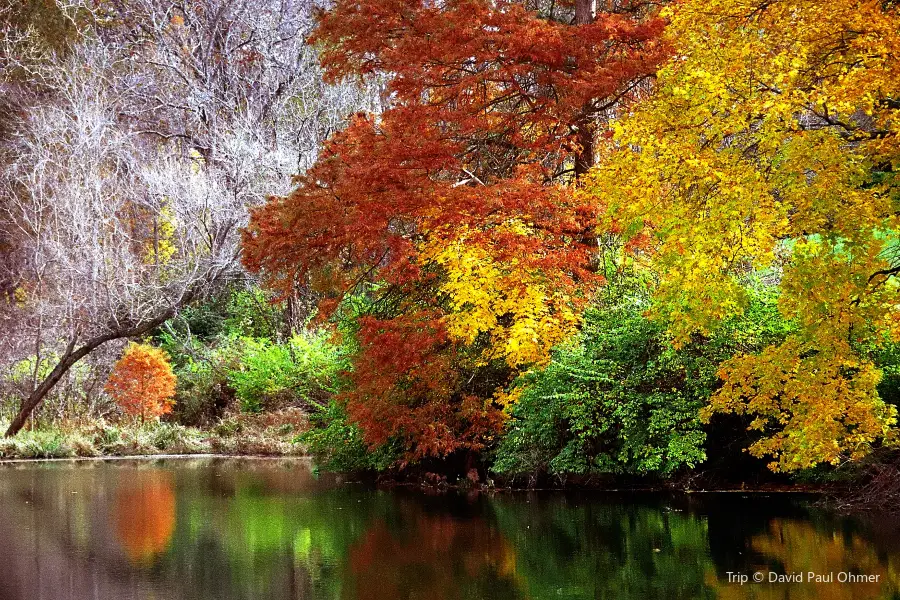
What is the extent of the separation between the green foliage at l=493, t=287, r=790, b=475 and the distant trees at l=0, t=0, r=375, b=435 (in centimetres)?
1116

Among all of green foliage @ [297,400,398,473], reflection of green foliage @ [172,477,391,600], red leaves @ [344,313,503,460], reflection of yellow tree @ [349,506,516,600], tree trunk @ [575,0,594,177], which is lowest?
reflection of yellow tree @ [349,506,516,600]

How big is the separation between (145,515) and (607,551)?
6.51 m

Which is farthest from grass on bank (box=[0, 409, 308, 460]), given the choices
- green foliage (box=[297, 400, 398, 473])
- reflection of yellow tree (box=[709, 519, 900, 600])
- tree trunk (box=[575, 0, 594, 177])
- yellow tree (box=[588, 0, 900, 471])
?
reflection of yellow tree (box=[709, 519, 900, 600])

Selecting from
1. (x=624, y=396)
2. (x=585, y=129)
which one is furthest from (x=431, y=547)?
(x=585, y=129)

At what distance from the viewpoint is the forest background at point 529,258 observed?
10.6 metres

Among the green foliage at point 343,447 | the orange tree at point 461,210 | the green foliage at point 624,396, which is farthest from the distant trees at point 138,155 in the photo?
the green foliage at point 624,396

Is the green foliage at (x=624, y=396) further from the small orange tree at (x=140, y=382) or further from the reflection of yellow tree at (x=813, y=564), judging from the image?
the small orange tree at (x=140, y=382)

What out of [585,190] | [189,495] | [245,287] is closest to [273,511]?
[189,495]

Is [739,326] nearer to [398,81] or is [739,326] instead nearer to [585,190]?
[585,190]

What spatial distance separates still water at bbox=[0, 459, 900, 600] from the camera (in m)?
8.47

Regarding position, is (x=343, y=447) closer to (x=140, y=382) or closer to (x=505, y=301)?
(x=505, y=301)

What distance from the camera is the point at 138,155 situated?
29.1 metres

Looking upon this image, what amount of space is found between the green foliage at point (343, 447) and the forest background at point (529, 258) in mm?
74

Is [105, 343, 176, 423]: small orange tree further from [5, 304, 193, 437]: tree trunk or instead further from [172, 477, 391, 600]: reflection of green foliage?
[172, 477, 391, 600]: reflection of green foliage
